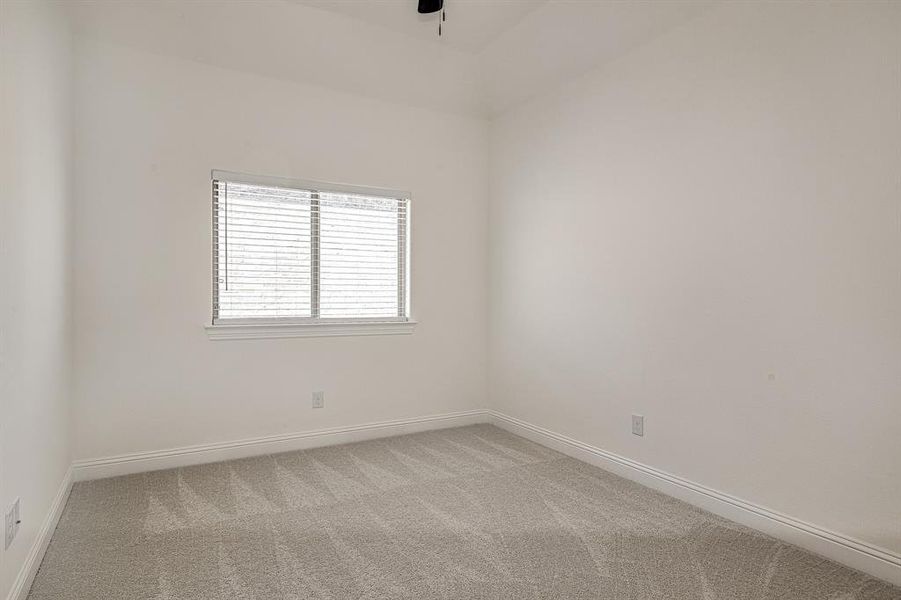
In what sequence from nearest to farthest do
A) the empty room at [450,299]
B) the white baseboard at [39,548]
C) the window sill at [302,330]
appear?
the white baseboard at [39,548] < the empty room at [450,299] < the window sill at [302,330]

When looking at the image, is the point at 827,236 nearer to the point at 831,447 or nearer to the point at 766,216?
the point at 766,216

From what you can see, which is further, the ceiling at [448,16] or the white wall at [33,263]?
the ceiling at [448,16]

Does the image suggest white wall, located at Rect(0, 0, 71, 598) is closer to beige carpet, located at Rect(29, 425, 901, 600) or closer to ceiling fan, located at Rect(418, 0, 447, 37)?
beige carpet, located at Rect(29, 425, 901, 600)

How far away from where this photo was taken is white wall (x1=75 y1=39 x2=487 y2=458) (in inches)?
120

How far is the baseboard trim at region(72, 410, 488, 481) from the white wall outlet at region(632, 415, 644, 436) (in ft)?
5.34

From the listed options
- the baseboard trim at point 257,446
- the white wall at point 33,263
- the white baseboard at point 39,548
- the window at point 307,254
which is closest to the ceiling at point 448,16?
the window at point 307,254

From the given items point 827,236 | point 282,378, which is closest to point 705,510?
point 827,236

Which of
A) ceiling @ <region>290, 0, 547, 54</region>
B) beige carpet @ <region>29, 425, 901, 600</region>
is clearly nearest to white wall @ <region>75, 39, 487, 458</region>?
beige carpet @ <region>29, 425, 901, 600</region>

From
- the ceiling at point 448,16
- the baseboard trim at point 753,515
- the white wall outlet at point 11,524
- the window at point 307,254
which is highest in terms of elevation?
the ceiling at point 448,16

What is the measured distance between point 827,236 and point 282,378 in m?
3.31

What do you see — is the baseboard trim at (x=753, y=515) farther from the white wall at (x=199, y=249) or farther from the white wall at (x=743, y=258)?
the white wall at (x=199, y=249)

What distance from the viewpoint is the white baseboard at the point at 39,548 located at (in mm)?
1812

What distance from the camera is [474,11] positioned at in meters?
3.25

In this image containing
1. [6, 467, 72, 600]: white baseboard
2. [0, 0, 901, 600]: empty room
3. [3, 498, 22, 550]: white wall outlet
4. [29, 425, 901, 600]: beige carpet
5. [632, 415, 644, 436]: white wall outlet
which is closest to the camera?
[3, 498, 22, 550]: white wall outlet
